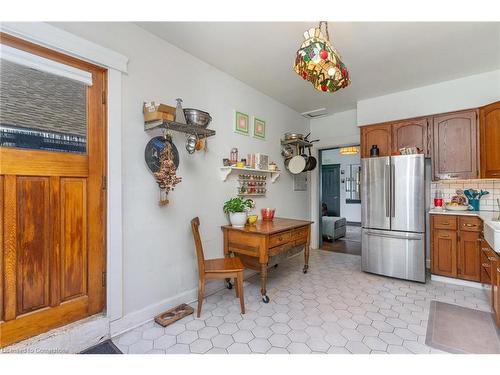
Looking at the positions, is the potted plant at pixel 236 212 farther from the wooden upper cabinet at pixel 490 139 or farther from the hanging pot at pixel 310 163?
the wooden upper cabinet at pixel 490 139

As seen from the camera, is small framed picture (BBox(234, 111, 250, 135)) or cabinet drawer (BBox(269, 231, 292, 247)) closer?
cabinet drawer (BBox(269, 231, 292, 247))

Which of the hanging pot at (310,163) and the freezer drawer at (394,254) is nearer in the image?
the freezer drawer at (394,254)

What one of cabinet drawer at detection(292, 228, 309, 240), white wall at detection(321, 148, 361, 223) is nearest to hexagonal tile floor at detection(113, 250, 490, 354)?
cabinet drawer at detection(292, 228, 309, 240)

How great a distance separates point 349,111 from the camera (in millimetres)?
4340

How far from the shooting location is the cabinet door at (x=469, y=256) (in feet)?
9.18

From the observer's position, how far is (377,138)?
3.69 metres

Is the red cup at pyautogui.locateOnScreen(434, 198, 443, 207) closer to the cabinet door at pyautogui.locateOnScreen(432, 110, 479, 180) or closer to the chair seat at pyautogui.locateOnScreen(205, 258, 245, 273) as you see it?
the cabinet door at pyautogui.locateOnScreen(432, 110, 479, 180)

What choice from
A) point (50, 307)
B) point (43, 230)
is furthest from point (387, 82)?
point (50, 307)

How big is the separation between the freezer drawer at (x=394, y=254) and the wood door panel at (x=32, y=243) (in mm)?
3521

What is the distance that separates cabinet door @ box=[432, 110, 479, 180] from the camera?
9.98ft

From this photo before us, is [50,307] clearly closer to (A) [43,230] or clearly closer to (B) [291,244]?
(A) [43,230]

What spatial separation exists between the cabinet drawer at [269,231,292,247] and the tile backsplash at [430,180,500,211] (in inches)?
92.3

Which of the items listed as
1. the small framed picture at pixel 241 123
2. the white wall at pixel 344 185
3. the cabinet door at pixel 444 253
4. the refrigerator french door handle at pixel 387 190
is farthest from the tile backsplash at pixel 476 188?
the white wall at pixel 344 185
